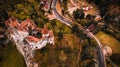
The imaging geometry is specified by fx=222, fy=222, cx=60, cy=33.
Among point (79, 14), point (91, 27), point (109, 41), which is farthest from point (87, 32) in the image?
point (79, 14)

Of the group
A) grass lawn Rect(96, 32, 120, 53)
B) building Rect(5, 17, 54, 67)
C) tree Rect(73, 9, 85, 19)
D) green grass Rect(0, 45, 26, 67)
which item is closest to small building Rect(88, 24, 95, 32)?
grass lawn Rect(96, 32, 120, 53)

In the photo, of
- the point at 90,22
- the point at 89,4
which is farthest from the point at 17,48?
the point at 89,4

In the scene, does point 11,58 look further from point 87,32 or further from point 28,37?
point 87,32

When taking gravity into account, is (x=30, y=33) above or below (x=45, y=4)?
below

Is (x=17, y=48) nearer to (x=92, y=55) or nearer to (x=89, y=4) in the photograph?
(x=92, y=55)

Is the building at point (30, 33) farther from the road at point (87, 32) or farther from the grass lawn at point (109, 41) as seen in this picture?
the grass lawn at point (109, 41)
